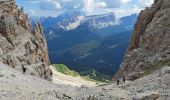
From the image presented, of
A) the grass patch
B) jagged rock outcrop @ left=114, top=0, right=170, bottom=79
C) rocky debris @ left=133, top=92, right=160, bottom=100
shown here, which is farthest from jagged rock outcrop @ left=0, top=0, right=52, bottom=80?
rocky debris @ left=133, top=92, right=160, bottom=100

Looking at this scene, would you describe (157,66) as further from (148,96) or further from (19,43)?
(19,43)

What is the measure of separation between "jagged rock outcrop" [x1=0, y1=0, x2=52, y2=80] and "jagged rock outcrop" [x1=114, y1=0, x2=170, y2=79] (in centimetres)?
2524

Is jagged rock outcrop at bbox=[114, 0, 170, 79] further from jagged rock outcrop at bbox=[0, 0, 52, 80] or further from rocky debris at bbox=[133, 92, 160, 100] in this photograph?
rocky debris at bbox=[133, 92, 160, 100]

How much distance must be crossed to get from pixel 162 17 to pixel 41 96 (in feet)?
211

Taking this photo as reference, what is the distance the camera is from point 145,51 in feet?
339

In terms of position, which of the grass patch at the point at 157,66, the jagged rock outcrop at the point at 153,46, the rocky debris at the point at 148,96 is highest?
the jagged rock outcrop at the point at 153,46

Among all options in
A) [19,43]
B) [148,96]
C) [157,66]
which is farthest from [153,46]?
[148,96]

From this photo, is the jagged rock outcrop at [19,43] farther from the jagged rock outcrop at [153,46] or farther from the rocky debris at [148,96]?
the rocky debris at [148,96]

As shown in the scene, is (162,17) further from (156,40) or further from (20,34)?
(20,34)

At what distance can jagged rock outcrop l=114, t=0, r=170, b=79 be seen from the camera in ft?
297

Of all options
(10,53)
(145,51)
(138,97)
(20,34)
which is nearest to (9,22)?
(20,34)

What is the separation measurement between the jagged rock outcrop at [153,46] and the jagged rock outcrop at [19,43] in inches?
994

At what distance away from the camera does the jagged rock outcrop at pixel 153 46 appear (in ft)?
297

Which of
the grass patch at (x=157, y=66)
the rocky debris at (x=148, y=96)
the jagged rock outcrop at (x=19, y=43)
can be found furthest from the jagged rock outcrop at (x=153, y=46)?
the rocky debris at (x=148, y=96)
